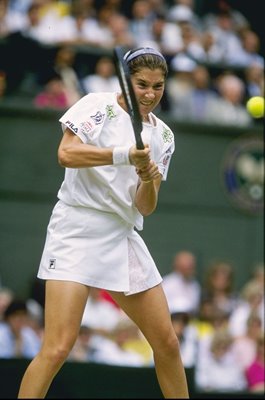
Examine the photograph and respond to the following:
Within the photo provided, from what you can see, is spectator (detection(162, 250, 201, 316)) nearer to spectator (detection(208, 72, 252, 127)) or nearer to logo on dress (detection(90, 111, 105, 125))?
spectator (detection(208, 72, 252, 127))

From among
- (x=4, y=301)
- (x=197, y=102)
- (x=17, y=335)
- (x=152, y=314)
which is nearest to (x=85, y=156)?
(x=152, y=314)

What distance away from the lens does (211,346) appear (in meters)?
10.3

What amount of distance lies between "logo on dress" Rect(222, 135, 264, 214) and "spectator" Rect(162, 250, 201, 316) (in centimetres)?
181

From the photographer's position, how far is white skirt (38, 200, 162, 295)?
564 cm

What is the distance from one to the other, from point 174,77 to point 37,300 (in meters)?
3.72

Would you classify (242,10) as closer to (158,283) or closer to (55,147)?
(55,147)

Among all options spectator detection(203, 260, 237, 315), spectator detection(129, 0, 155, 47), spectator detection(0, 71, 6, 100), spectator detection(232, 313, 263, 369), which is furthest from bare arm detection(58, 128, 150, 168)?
spectator detection(129, 0, 155, 47)

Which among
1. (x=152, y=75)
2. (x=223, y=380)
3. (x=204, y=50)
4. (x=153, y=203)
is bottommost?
(x=223, y=380)

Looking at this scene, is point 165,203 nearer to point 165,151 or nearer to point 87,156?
point 165,151

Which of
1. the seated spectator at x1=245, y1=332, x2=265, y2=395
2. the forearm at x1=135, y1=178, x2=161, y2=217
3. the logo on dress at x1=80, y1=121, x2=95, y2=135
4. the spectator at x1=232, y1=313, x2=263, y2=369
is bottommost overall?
the seated spectator at x1=245, y1=332, x2=265, y2=395

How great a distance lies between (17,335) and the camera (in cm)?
985

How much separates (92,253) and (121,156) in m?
0.68

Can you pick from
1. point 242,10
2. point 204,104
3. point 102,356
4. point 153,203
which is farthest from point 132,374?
point 242,10

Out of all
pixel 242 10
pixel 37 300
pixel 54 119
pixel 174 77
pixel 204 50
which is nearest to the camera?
pixel 37 300
